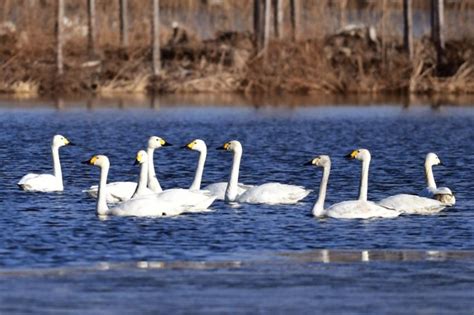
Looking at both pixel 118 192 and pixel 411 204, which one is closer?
pixel 411 204

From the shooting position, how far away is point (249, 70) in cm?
3862

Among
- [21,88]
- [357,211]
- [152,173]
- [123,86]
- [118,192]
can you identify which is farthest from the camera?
[123,86]

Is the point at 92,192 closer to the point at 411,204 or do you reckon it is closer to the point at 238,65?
the point at 411,204

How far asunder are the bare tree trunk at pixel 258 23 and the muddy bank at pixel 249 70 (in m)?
0.21

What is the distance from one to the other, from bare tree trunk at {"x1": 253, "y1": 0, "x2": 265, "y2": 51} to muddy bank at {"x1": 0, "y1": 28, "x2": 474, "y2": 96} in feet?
0.70

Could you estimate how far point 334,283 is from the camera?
38.8ft

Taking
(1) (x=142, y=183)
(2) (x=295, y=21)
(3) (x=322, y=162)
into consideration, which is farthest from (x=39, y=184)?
(2) (x=295, y=21)

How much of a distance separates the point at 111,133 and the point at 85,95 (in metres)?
9.61

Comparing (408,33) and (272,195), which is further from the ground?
(408,33)

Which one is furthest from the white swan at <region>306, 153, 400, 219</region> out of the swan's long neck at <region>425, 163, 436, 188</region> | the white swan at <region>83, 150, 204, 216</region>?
the swan's long neck at <region>425, 163, 436, 188</region>

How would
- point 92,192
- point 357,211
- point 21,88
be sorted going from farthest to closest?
point 21,88 < point 92,192 < point 357,211

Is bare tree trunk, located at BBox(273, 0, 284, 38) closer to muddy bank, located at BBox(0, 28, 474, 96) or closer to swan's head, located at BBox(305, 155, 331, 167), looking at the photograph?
muddy bank, located at BBox(0, 28, 474, 96)

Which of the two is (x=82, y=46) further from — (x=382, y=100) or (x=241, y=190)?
(x=241, y=190)

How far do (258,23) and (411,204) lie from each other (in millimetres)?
24400
